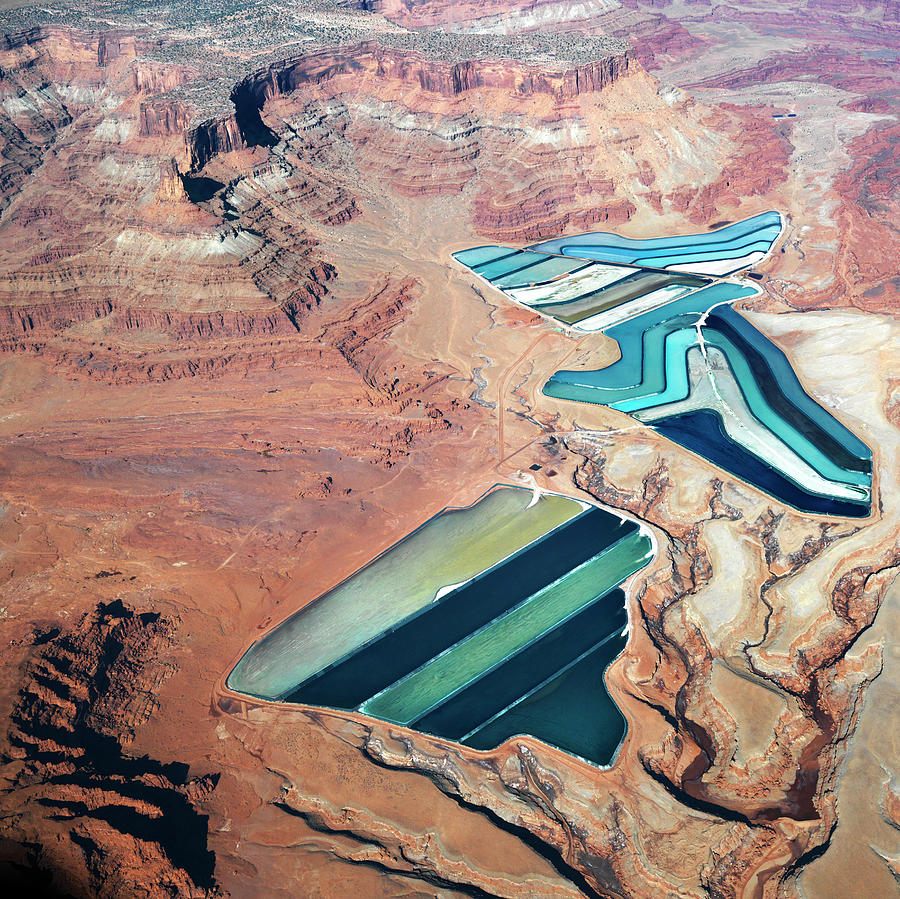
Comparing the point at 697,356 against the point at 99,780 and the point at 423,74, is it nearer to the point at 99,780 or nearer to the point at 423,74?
the point at 423,74

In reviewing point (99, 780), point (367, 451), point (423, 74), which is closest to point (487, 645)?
point (367, 451)

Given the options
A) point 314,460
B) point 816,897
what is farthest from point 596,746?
point 314,460

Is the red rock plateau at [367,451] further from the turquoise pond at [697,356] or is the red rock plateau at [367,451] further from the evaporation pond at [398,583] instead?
the turquoise pond at [697,356]

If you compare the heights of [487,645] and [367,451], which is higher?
[367,451]

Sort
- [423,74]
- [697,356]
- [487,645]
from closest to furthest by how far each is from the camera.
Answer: [487,645] < [697,356] < [423,74]

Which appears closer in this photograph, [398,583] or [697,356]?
[398,583]

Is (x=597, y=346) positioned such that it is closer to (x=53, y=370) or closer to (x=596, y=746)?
(x=596, y=746)

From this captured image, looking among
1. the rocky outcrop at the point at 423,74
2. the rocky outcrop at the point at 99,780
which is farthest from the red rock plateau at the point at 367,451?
the rocky outcrop at the point at 423,74
